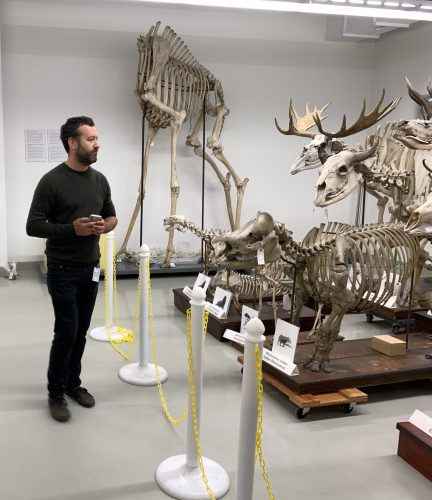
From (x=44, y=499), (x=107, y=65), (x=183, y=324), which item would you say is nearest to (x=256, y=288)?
(x=183, y=324)

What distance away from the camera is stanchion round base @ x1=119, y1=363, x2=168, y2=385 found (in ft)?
13.6

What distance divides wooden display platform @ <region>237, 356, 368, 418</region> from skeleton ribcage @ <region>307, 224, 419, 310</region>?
0.64 metres

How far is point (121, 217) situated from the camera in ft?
26.8

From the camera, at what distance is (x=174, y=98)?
748 cm

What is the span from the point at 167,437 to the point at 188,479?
54 cm

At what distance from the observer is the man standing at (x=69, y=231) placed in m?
3.35

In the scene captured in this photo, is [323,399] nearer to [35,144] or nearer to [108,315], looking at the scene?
[108,315]

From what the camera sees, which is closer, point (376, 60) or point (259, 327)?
point (259, 327)

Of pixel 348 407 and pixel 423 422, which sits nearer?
pixel 423 422

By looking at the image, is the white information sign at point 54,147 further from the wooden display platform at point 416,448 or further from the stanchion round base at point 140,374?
the wooden display platform at point 416,448

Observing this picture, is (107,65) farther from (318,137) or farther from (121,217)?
(318,137)

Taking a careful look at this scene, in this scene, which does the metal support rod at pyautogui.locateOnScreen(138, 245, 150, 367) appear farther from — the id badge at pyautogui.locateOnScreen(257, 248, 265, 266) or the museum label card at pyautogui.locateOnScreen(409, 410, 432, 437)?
the museum label card at pyautogui.locateOnScreen(409, 410, 432, 437)

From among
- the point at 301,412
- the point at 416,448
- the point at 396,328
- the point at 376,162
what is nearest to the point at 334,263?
the point at 301,412

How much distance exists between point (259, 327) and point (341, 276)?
5.40 ft
